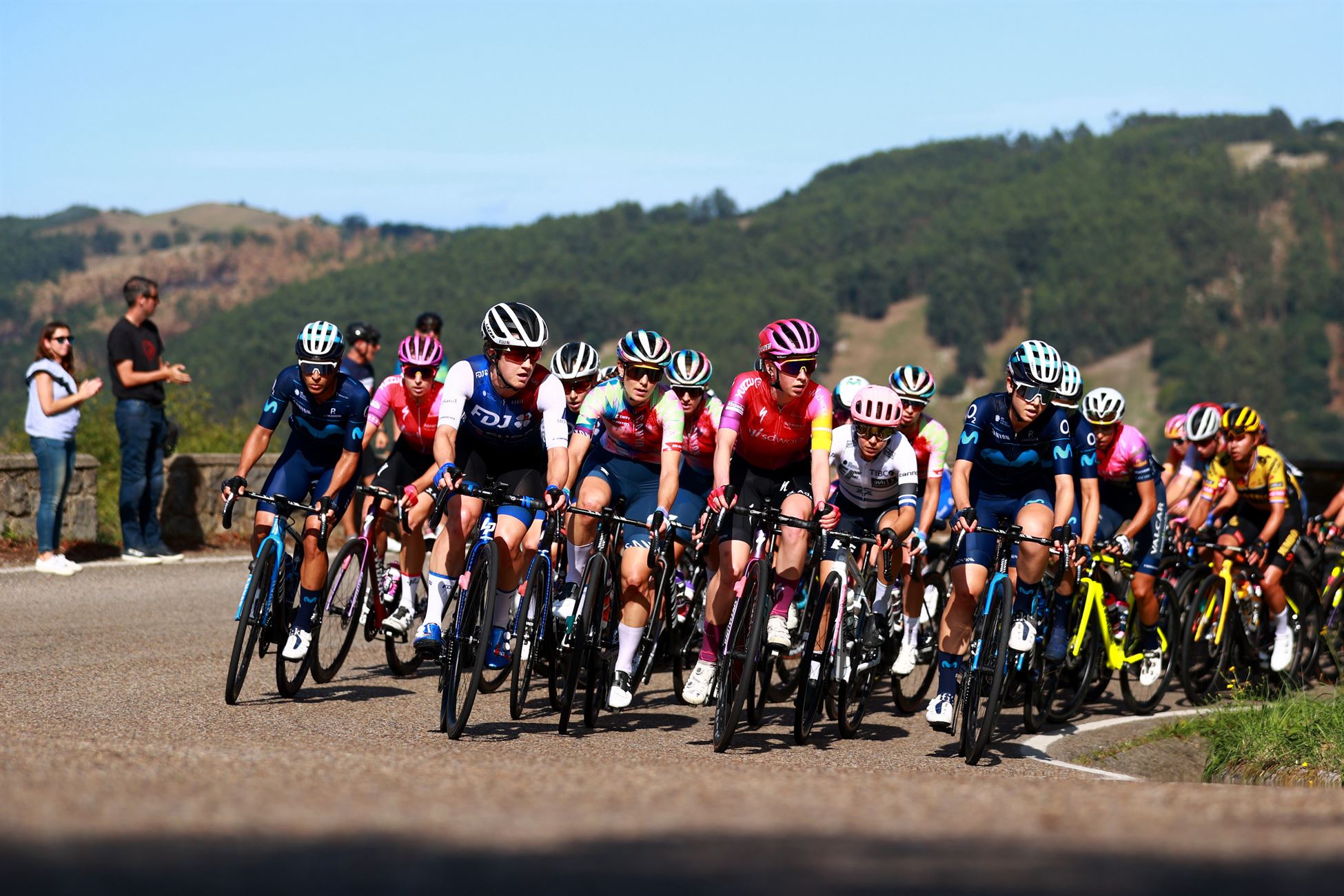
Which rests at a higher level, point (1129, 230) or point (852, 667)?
point (1129, 230)

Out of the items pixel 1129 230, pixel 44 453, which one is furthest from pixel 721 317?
pixel 44 453

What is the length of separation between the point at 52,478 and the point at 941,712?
27.5ft

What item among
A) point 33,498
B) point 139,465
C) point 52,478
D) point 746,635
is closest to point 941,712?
point 746,635

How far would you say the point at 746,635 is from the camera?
8.08 m

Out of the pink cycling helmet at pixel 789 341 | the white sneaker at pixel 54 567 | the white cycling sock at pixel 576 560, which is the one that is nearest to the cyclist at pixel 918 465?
the pink cycling helmet at pixel 789 341

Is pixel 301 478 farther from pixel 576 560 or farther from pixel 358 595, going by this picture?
pixel 576 560

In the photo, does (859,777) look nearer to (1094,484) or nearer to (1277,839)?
(1277,839)

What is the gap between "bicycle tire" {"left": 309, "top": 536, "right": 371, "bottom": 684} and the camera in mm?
9250

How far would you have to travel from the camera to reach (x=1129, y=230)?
199250mm

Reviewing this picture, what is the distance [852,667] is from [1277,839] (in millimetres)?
Answer: 4383

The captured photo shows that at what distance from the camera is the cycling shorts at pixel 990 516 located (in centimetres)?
856

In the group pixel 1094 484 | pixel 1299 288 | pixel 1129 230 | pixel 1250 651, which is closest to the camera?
pixel 1094 484

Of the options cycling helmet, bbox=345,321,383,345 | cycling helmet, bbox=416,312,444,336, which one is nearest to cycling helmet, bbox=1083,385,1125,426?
cycling helmet, bbox=416,312,444,336

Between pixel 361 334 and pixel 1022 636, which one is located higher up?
pixel 361 334
